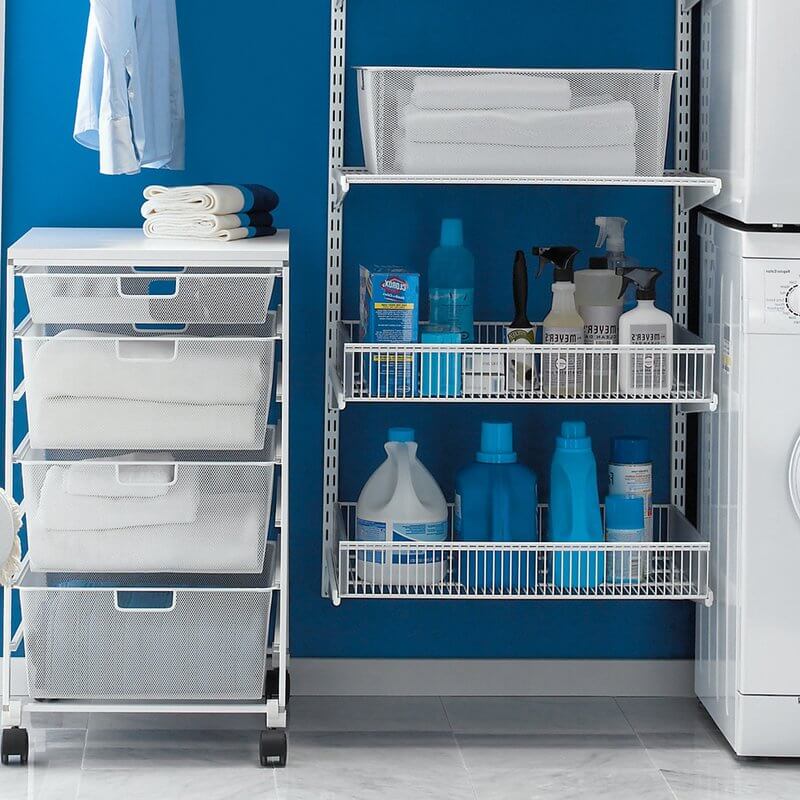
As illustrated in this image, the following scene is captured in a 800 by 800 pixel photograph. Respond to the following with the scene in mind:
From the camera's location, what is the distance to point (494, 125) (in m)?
2.51

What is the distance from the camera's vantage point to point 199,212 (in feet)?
8.22

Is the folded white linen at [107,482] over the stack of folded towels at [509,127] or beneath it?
beneath

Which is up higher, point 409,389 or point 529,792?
point 409,389

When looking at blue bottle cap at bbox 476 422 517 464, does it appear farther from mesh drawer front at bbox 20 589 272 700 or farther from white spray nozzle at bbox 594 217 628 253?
mesh drawer front at bbox 20 589 272 700

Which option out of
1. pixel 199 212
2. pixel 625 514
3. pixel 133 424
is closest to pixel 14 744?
pixel 133 424

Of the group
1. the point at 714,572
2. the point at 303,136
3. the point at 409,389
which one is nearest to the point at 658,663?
the point at 714,572

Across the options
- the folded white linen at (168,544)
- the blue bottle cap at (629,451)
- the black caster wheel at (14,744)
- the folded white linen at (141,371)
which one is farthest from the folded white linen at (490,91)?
the black caster wheel at (14,744)

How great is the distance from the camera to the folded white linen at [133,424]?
7.95ft

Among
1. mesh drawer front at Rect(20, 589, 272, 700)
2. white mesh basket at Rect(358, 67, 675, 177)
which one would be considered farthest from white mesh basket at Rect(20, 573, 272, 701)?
white mesh basket at Rect(358, 67, 675, 177)

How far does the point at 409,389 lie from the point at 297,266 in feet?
1.51

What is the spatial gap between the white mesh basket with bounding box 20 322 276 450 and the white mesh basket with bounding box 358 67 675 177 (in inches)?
18.4

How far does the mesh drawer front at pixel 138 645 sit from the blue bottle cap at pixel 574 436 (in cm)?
68

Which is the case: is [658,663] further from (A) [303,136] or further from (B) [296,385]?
(A) [303,136]

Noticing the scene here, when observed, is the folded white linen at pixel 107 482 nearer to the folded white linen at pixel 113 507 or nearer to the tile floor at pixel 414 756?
the folded white linen at pixel 113 507
